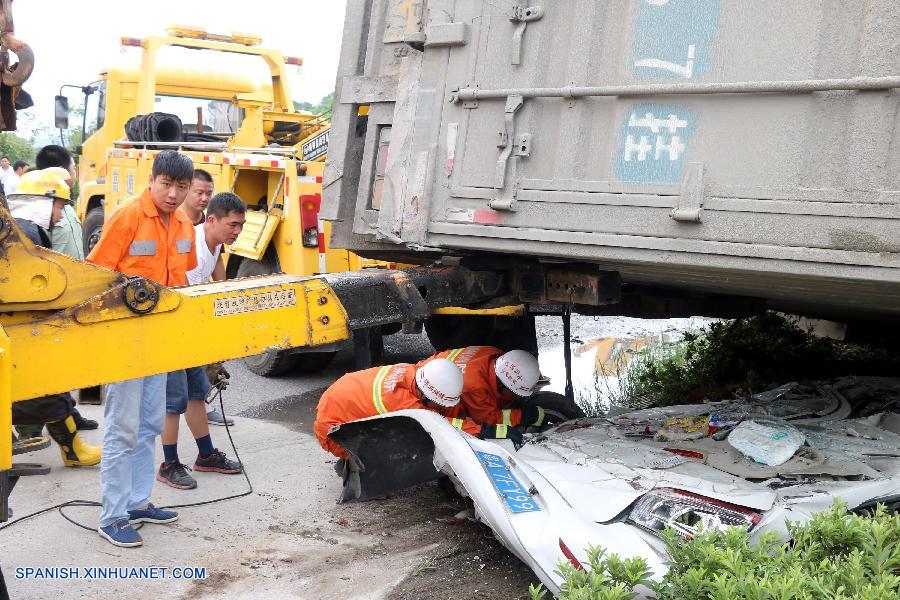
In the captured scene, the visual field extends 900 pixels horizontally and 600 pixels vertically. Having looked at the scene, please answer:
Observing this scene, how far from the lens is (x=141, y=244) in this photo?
13.7ft

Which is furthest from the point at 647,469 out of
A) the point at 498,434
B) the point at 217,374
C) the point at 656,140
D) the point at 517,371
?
the point at 217,374

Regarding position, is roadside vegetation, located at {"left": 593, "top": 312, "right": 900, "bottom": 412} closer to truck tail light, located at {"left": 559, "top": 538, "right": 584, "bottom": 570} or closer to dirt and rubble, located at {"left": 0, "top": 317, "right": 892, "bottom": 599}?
dirt and rubble, located at {"left": 0, "top": 317, "right": 892, "bottom": 599}

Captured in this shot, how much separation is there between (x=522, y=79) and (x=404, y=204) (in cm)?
76

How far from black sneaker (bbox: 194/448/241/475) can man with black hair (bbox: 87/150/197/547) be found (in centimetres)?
79

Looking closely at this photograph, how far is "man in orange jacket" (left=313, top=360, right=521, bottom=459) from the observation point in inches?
173

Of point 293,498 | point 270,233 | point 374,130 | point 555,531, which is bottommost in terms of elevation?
point 293,498

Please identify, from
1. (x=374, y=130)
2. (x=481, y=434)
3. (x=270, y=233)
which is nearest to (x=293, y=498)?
(x=481, y=434)

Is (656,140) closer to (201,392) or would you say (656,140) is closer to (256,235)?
(201,392)

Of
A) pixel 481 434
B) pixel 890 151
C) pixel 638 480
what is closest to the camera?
pixel 890 151

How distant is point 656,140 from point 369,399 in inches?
75.0

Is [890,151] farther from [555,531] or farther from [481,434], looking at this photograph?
[481,434]

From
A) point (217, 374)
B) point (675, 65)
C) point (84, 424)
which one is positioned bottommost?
point (84, 424)

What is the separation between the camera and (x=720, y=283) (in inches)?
170

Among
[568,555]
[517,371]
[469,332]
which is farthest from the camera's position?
[469,332]
